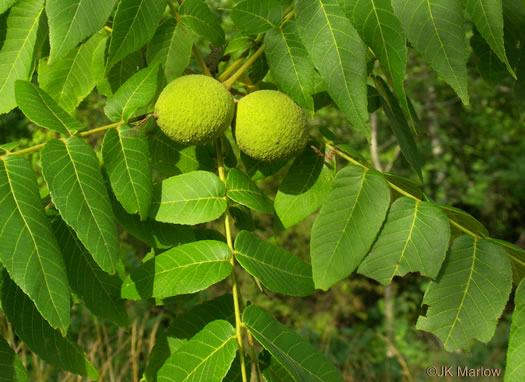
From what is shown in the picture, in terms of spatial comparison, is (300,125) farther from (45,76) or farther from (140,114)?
(45,76)

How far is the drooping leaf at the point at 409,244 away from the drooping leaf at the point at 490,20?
377mm

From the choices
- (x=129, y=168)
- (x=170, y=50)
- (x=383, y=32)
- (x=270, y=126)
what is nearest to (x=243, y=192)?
(x=270, y=126)

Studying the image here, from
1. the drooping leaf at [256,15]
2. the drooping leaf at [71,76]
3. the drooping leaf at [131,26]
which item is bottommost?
the drooping leaf at [71,76]

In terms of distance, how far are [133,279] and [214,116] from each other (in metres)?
0.42

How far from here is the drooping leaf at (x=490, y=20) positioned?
44.6 inches

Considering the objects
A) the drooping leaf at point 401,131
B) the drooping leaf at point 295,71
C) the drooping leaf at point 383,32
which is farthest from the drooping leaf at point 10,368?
the drooping leaf at point 401,131

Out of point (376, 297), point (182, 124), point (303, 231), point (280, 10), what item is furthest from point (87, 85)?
point (376, 297)

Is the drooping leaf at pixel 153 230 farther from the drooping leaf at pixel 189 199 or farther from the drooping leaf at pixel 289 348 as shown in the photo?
the drooping leaf at pixel 289 348

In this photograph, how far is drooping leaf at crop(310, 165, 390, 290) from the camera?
1204 millimetres

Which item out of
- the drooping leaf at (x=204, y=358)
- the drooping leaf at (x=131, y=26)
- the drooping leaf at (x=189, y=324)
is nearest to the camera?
the drooping leaf at (x=204, y=358)

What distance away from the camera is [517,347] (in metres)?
1.15

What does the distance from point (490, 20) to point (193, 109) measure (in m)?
0.68

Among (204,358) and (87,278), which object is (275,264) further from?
(87,278)

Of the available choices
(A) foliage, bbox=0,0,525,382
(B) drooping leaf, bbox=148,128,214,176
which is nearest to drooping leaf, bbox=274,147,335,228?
(A) foliage, bbox=0,0,525,382
